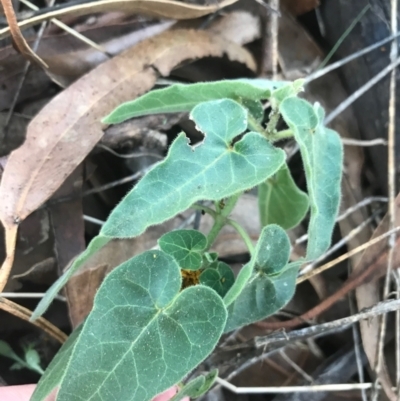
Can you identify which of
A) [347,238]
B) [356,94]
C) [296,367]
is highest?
[356,94]

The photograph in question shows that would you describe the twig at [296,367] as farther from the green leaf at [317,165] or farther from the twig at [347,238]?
the green leaf at [317,165]

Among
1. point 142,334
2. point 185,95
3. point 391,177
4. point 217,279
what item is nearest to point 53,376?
point 142,334

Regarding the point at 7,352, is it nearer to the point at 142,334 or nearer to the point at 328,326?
the point at 142,334

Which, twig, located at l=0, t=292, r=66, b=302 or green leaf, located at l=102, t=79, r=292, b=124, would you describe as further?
twig, located at l=0, t=292, r=66, b=302

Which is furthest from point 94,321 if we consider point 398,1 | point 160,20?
point 398,1

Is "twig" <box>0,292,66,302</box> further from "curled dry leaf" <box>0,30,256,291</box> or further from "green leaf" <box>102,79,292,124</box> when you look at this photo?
"green leaf" <box>102,79,292,124</box>

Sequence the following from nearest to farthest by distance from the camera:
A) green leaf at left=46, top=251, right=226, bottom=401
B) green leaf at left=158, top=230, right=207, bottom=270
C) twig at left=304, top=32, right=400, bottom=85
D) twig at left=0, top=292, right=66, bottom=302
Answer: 1. green leaf at left=46, top=251, right=226, bottom=401
2. green leaf at left=158, top=230, right=207, bottom=270
3. twig at left=0, top=292, right=66, bottom=302
4. twig at left=304, top=32, right=400, bottom=85

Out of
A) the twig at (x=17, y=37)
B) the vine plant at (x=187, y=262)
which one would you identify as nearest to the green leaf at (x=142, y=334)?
the vine plant at (x=187, y=262)

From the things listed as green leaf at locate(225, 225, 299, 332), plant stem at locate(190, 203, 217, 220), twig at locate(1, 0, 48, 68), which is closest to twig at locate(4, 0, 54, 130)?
twig at locate(1, 0, 48, 68)
